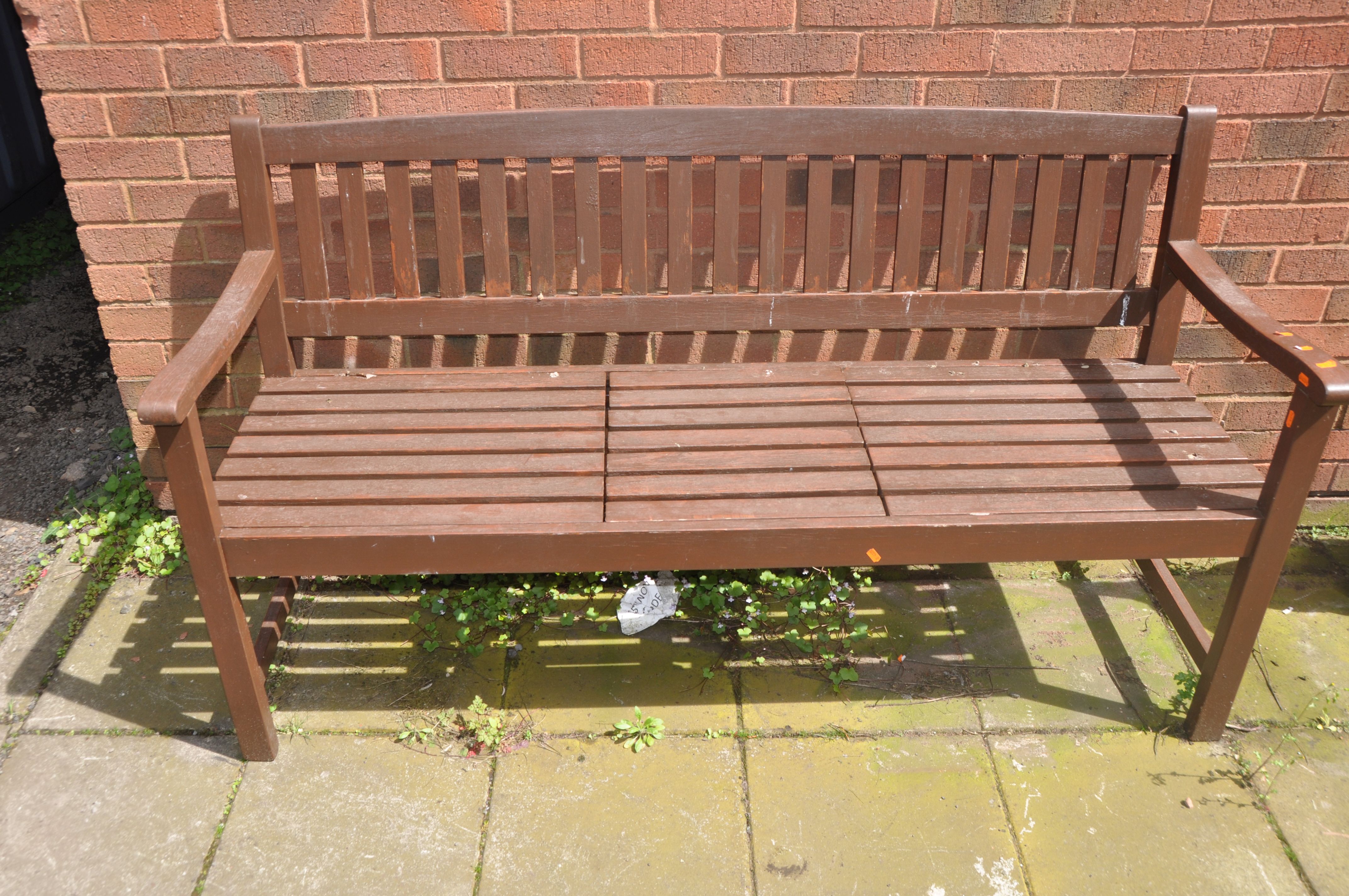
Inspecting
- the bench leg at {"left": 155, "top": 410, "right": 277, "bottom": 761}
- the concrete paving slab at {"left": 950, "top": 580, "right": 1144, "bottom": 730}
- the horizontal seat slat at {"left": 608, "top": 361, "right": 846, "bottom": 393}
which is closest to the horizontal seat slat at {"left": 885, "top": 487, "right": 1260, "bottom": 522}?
the horizontal seat slat at {"left": 608, "top": 361, "right": 846, "bottom": 393}

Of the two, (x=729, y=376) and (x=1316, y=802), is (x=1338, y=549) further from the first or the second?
(x=729, y=376)

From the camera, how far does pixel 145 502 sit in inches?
131

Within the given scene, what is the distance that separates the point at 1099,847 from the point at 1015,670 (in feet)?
1.88

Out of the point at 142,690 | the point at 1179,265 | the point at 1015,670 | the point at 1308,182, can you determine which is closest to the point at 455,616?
the point at 142,690

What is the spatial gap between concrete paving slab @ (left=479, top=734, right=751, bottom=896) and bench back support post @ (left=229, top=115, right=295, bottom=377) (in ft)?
3.88

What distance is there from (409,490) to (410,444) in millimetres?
184

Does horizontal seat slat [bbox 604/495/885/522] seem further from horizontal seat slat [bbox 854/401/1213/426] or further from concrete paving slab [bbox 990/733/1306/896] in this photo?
concrete paving slab [bbox 990/733/1306/896]

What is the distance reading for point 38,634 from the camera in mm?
2875

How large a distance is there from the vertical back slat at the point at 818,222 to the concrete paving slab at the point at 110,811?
72.7 inches

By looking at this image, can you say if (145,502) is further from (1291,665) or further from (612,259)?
(1291,665)

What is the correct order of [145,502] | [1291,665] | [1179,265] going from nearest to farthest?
[1179,265], [1291,665], [145,502]

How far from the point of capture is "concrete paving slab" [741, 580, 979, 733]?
2.58m

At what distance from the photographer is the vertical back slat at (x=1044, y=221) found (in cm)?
263

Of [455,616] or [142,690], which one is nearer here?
[142,690]
